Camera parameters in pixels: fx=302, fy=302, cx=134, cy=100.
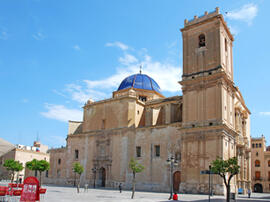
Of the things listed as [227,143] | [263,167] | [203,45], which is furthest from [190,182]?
[263,167]

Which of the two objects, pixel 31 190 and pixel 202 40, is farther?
pixel 202 40

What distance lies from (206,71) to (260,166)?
2887 centimetres

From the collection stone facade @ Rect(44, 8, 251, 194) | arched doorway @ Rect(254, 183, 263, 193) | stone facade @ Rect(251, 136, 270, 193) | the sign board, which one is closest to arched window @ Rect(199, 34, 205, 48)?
stone facade @ Rect(44, 8, 251, 194)

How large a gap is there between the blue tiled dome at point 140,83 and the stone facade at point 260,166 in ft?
72.9

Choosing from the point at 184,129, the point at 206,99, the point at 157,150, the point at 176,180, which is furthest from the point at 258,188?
the point at 206,99

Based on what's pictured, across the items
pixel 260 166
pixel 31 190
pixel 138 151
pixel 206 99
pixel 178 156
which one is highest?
pixel 206 99

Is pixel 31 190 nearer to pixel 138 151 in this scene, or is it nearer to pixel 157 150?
pixel 157 150

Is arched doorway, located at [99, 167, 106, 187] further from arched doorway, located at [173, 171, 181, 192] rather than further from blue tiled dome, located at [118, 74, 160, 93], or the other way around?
blue tiled dome, located at [118, 74, 160, 93]

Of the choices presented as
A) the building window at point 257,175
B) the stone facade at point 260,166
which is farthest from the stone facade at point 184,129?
the building window at point 257,175

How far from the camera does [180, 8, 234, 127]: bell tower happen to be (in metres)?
30.2

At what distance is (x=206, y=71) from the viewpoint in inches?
1252

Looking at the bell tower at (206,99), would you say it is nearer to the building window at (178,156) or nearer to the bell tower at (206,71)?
the bell tower at (206,71)

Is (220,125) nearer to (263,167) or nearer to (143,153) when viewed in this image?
(143,153)

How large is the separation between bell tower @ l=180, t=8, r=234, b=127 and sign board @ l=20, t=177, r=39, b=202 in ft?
71.8
